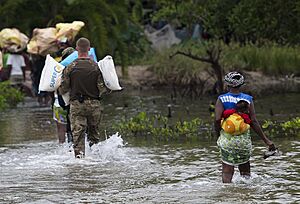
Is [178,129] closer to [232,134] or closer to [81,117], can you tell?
Answer: [81,117]

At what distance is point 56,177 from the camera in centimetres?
1158

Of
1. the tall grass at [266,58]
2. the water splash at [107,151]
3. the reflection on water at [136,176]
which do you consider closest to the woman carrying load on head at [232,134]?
the reflection on water at [136,176]

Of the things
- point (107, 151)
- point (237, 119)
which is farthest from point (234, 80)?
point (107, 151)

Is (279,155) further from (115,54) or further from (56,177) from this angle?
(115,54)

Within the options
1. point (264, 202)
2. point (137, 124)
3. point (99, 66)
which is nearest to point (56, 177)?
point (99, 66)

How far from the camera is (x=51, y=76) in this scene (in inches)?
531

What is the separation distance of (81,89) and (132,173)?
65.9 inches

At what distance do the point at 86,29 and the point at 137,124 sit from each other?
347 inches

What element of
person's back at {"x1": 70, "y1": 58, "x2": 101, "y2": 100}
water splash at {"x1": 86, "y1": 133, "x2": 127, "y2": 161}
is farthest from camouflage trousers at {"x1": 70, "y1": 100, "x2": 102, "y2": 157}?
water splash at {"x1": 86, "y1": 133, "x2": 127, "y2": 161}

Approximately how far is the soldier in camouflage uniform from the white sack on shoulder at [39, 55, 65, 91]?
48 cm

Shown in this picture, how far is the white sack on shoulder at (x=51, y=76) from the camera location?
528 inches

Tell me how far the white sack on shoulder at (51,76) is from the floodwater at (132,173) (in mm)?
1015

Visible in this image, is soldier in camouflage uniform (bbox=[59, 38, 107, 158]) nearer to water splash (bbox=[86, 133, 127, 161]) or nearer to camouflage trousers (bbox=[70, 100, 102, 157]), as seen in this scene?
camouflage trousers (bbox=[70, 100, 102, 157])

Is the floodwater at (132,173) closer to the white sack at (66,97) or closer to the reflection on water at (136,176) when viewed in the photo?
the reflection on water at (136,176)
